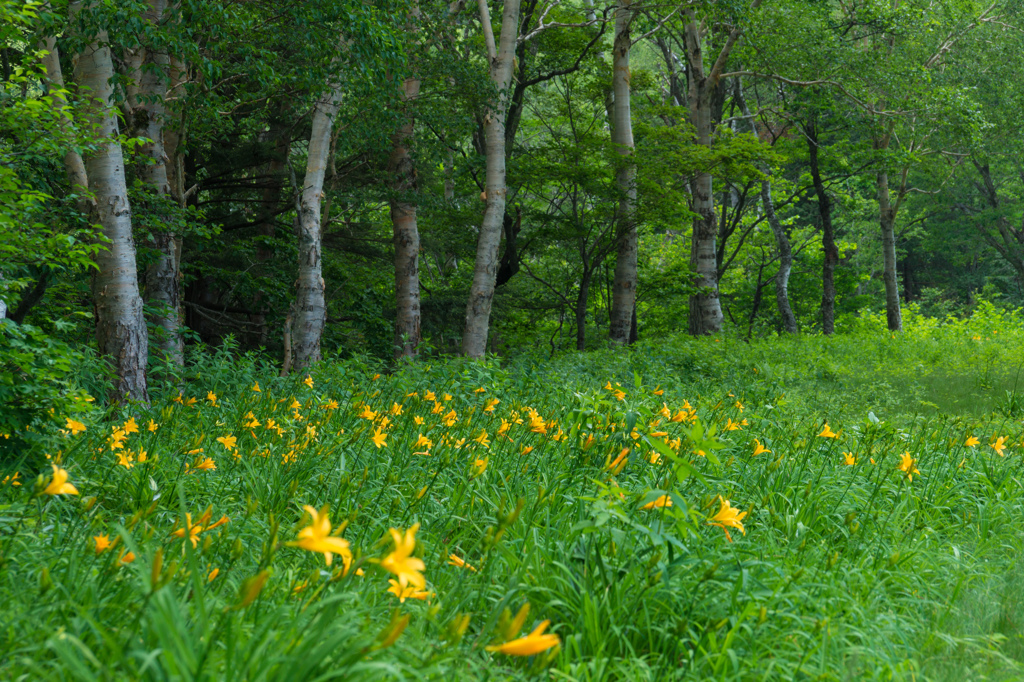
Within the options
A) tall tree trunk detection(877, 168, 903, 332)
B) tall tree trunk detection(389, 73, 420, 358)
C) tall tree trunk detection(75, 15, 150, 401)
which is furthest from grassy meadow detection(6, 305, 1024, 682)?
tall tree trunk detection(877, 168, 903, 332)

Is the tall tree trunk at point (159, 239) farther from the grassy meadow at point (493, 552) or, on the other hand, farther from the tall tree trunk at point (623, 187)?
A: the tall tree trunk at point (623, 187)

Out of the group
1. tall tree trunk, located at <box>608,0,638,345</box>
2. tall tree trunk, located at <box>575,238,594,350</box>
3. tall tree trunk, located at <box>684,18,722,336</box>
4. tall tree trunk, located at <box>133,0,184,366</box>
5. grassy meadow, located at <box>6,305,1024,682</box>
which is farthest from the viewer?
tall tree trunk, located at <box>684,18,722,336</box>

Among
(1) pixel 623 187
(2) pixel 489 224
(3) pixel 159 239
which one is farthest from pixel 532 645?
(1) pixel 623 187

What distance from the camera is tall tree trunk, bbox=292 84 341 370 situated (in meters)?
8.00

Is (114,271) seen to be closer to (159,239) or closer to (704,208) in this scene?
(159,239)

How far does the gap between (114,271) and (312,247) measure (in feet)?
9.06

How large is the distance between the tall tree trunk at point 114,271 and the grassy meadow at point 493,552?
1280mm

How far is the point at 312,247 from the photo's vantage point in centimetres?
806

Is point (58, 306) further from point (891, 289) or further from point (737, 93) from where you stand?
point (891, 289)

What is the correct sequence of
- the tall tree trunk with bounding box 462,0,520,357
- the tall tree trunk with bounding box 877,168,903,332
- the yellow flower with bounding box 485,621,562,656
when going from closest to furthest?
1. the yellow flower with bounding box 485,621,562,656
2. the tall tree trunk with bounding box 462,0,520,357
3. the tall tree trunk with bounding box 877,168,903,332

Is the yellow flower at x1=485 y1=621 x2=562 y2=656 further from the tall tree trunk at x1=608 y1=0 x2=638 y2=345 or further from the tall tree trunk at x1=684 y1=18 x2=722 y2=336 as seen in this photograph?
the tall tree trunk at x1=684 y1=18 x2=722 y2=336

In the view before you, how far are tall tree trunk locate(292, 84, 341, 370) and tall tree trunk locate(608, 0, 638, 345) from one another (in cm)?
613

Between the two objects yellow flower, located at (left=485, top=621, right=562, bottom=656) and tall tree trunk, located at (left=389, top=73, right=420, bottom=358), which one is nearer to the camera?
yellow flower, located at (left=485, top=621, right=562, bottom=656)

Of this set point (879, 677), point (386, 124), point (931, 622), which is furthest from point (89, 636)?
point (386, 124)
